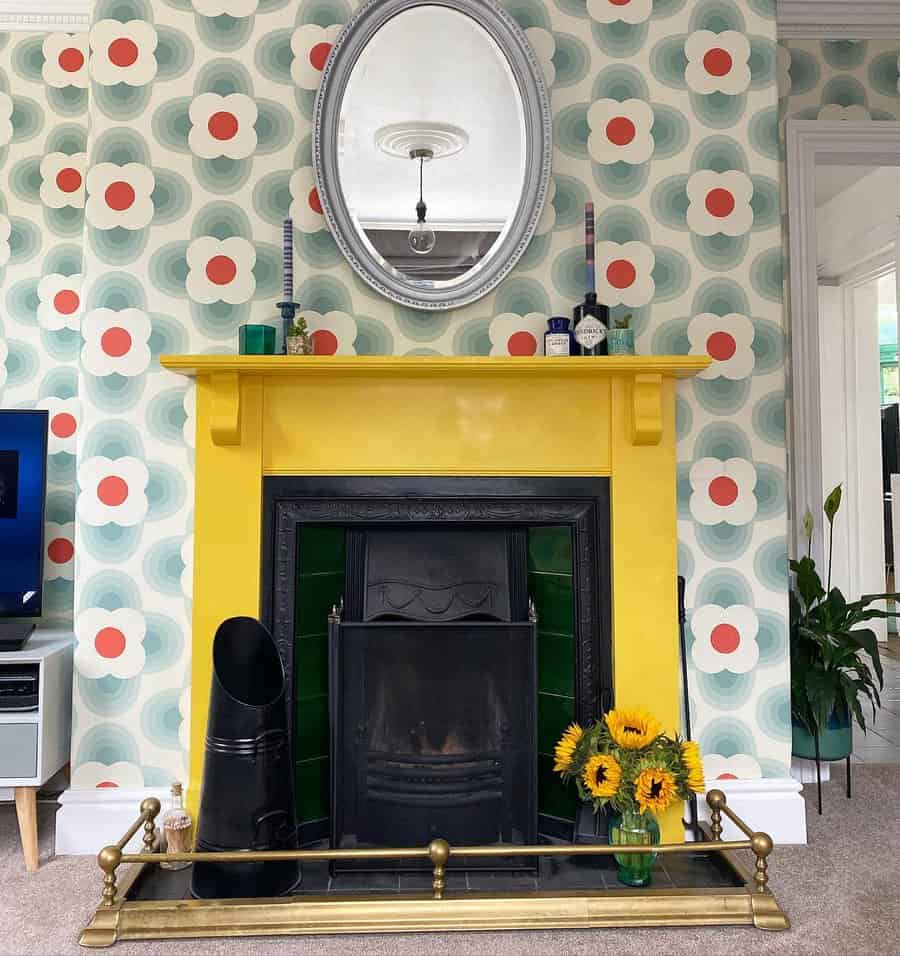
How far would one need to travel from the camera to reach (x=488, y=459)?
2338 mm

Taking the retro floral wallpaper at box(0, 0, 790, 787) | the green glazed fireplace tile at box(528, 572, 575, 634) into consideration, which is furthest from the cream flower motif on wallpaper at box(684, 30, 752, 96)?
the green glazed fireplace tile at box(528, 572, 575, 634)

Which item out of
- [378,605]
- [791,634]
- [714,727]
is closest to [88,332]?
[378,605]

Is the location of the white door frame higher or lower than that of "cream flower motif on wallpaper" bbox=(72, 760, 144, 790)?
higher

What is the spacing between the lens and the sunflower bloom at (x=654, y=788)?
6.73ft

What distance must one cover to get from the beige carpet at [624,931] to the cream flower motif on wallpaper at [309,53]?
86.9 inches

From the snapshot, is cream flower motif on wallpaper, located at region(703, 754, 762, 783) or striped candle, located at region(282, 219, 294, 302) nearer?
striped candle, located at region(282, 219, 294, 302)

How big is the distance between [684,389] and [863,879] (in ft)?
4.48

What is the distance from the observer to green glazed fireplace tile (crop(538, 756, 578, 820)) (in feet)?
7.70

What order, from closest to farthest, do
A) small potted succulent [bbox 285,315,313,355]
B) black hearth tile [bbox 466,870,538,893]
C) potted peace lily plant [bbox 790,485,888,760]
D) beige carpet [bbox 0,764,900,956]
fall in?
beige carpet [bbox 0,764,900,956]
black hearth tile [bbox 466,870,538,893]
small potted succulent [bbox 285,315,313,355]
potted peace lily plant [bbox 790,485,888,760]

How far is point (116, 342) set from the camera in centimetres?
237

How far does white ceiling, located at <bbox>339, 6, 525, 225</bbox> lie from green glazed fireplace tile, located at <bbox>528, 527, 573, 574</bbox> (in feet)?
2.97

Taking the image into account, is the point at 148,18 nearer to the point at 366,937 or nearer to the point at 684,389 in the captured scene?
the point at 684,389

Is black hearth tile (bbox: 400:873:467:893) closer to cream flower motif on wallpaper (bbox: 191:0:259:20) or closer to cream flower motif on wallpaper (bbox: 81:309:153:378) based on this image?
cream flower motif on wallpaper (bbox: 81:309:153:378)

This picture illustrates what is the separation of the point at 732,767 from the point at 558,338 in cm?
131
